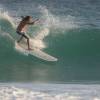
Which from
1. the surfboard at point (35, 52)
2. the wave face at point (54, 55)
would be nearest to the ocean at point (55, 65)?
the wave face at point (54, 55)

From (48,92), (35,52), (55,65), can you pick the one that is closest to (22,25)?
(35,52)

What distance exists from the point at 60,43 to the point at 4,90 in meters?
8.22

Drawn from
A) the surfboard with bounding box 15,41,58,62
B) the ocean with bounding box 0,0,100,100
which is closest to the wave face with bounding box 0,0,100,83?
the ocean with bounding box 0,0,100,100

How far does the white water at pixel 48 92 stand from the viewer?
8758 millimetres

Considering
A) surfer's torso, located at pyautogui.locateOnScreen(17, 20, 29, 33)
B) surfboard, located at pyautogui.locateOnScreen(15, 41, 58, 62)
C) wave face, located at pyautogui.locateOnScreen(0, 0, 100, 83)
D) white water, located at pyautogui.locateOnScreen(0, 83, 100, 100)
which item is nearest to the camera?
white water, located at pyautogui.locateOnScreen(0, 83, 100, 100)

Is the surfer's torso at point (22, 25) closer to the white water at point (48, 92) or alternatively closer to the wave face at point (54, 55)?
the wave face at point (54, 55)

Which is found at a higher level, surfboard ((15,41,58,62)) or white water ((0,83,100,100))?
surfboard ((15,41,58,62))

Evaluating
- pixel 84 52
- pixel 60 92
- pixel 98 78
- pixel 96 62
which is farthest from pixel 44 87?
pixel 84 52

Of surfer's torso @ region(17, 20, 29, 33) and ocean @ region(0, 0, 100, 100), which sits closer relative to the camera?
ocean @ region(0, 0, 100, 100)

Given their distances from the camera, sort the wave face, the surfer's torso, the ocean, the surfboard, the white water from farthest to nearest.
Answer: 1. the surfer's torso
2. the surfboard
3. the wave face
4. the ocean
5. the white water

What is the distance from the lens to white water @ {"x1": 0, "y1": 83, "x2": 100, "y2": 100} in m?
8.76

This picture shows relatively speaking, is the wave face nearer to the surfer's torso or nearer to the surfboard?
the surfboard

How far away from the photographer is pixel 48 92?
905 centimetres

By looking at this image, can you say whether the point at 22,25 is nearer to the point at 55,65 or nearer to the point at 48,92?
the point at 55,65
